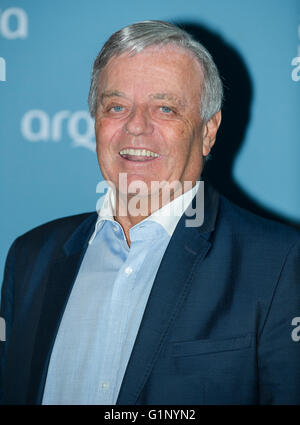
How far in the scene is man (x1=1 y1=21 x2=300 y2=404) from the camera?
→ 3.92 ft

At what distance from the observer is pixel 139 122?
135 cm

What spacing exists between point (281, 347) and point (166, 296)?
32cm

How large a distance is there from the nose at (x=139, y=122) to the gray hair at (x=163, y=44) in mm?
175

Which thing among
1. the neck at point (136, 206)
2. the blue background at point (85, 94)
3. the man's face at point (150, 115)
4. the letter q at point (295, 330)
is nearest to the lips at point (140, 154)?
the man's face at point (150, 115)

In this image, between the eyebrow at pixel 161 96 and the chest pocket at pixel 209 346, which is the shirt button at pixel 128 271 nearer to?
the chest pocket at pixel 209 346

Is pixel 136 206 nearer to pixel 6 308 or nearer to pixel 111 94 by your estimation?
pixel 111 94

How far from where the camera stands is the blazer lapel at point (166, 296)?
117cm

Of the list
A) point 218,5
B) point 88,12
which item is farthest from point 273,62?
point 88,12

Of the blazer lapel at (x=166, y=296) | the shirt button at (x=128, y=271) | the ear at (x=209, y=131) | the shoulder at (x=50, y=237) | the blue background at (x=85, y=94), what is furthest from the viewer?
the blue background at (x=85, y=94)

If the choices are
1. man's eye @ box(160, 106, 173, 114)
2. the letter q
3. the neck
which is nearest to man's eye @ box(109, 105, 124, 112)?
man's eye @ box(160, 106, 173, 114)

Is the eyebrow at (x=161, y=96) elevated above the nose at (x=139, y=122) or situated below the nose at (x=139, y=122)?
above

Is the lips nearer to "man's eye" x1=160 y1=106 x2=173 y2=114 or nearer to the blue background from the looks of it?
"man's eye" x1=160 y1=106 x2=173 y2=114

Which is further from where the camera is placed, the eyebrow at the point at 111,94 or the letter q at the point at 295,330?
the eyebrow at the point at 111,94
